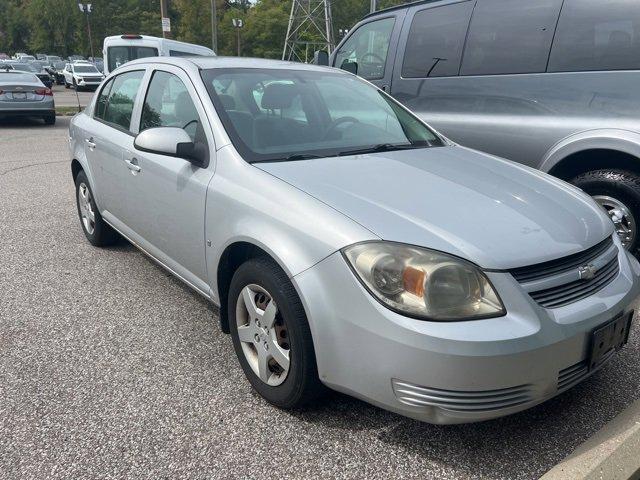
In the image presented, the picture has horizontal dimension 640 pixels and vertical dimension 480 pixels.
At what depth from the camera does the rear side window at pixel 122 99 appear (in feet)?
13.0

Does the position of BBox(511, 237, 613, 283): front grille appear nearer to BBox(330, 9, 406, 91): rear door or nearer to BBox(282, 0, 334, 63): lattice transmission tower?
BBox(330, 9, 406, 91): rear door

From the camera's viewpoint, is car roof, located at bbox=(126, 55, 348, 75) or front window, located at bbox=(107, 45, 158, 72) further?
front window, located at bbox=(107, 45, 158, 72)

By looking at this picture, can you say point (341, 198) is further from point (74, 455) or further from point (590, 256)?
point (74, 455)

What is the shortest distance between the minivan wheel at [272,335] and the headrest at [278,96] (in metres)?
1.07

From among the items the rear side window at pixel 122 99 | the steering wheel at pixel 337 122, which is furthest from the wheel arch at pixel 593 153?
the rear side window at pixel 122 99

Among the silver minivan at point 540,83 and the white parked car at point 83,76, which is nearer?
the silver minivan at point 540,83

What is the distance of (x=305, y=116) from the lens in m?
3.31

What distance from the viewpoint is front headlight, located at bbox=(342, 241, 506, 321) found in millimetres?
2049

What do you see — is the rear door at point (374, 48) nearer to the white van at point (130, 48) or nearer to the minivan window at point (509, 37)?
the minivan window at point (509, 37)

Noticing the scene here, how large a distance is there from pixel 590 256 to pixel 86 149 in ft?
12.4

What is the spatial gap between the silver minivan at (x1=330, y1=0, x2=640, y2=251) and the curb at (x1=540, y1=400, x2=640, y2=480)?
2.03 m

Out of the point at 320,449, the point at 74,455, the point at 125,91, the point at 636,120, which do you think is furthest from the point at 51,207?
the point at 636,120

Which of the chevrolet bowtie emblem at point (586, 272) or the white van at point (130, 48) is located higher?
the white van at point (130, 48)

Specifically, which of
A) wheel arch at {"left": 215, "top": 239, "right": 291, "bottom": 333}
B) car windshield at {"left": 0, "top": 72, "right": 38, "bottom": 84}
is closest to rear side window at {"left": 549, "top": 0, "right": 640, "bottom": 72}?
wheel arch at {"left": 215, "top": 239, "right": 291, "bottom": 333}
